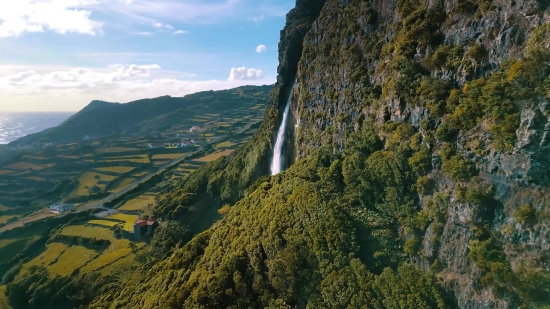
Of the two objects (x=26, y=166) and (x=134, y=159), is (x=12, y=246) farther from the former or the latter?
(x=26, y=166)

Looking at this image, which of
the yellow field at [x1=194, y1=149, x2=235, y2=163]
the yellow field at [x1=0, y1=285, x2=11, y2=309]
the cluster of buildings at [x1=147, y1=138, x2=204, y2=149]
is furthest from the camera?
the cluster of buildings at [x1=147, y1=138, x2=204, y2=149]

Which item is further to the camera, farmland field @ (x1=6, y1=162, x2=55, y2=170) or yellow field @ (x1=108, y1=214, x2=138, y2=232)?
farmland field @ (x1=6, y1=162, x2=55, y2=170)

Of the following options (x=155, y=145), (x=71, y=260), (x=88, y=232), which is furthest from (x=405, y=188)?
(x=155, y=145)

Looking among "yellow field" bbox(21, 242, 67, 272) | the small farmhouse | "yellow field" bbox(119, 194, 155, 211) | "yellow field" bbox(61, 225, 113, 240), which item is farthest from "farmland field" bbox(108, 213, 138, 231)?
"yellow field" bbox(21, 242, 67, 272)

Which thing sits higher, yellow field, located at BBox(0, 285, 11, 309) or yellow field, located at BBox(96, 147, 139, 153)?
yellow field, located at BBox(96, 147, 139, 153)

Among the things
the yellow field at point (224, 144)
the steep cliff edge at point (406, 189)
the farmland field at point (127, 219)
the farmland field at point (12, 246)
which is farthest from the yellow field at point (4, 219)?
the yellow field at point (224, 144)

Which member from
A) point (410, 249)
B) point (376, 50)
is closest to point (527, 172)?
point (410, 249)

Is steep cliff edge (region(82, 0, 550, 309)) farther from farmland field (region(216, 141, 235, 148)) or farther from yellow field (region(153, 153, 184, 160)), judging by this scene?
farmland field (region(216, 141, 235, 148))
